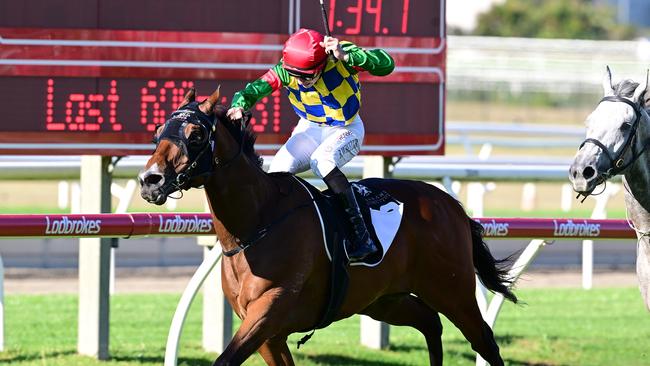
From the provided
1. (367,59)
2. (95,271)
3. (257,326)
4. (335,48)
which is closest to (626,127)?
(367,59)

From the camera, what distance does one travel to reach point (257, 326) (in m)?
5.07

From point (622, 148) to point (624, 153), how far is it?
0.10 ft

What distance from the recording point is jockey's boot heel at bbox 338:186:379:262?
18.1ft

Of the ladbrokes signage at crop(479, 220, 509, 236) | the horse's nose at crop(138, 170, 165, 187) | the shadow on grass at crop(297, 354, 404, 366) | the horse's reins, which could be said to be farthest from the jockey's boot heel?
the shadow on grass at crop(297, 354, 404, 366)

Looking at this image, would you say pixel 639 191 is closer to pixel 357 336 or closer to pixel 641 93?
pixel 641 93

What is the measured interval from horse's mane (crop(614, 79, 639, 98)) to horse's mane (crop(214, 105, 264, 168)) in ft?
4.86

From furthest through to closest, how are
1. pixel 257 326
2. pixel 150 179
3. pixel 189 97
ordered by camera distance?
pixel 189 97 < pixel 257 326 < pixel 150 179

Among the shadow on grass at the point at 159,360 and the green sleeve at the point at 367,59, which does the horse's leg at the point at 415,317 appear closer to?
the green sleeve at the point at 367,59

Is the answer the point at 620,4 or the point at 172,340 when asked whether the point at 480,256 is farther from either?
the point at 620,4

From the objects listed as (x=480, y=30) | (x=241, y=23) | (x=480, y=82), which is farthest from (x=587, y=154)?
(x=480, y=30)

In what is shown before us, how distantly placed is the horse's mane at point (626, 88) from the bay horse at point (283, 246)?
39.3 inches

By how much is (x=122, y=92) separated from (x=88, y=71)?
7.9 inches

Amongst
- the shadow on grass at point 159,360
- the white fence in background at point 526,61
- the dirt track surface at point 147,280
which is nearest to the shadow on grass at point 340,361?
the shadow on grass at point 159,360

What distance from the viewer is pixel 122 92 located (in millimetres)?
6754
